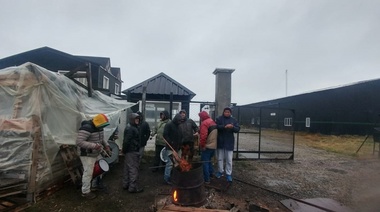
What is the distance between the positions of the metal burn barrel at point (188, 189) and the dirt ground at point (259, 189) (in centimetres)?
25

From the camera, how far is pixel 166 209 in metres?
4.06

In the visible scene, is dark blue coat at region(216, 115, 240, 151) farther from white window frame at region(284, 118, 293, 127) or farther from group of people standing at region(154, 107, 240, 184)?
white window frame at region(284, 118, 293, 127)

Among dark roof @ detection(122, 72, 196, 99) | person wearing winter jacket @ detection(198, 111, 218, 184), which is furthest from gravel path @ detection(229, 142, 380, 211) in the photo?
dark roof @ detection(122, 72, 196, 99)

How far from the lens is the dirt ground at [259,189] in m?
4.71

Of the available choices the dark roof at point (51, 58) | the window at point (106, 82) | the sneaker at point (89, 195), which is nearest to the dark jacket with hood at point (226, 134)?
the sneaker at point (89, 195)

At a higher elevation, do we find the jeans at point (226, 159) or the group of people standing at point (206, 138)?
the group of people standing at point (206, 138)

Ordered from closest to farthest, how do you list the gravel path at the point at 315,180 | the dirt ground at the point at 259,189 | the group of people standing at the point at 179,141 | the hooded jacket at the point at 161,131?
the dirt ground at the point at 259,189, the gravel path at the point at 315,180, the group of people standing at the point at 179,141, the hooded jacket at the point at 161,131

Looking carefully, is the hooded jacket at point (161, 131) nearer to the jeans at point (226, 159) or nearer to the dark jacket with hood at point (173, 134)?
the dark jacket with hood at point (173, 134)

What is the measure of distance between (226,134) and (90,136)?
3.18 m

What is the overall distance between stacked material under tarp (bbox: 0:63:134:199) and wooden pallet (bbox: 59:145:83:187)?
0.48 ft

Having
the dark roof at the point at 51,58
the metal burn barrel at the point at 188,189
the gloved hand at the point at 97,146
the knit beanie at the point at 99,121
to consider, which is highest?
the dark roof at the point at 51,58

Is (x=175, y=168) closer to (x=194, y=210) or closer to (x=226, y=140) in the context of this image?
(x=194, y=210)

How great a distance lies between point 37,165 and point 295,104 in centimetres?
2407

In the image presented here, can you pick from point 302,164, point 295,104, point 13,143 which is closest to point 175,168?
point 13,143
